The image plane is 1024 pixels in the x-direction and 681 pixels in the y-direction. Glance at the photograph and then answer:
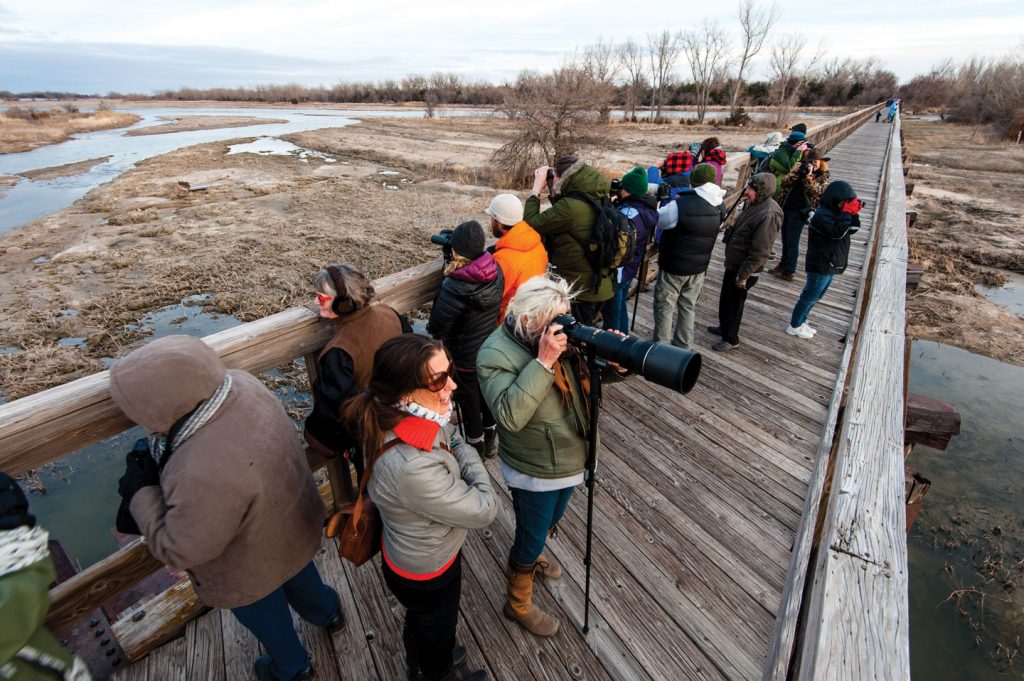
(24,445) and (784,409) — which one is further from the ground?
(24,445)

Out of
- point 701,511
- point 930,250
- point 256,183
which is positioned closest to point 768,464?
point 701,511

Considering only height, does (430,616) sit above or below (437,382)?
below

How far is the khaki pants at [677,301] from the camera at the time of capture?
12.4 ft

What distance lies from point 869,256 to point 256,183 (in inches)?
765

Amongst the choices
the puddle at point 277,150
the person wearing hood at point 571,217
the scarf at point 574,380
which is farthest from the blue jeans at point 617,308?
the puddle at point 277,150

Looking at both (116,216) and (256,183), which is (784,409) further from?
(256,183)

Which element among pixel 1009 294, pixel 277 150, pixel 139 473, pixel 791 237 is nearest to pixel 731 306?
pixel 791 237

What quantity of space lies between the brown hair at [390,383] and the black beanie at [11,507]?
29.0 inches

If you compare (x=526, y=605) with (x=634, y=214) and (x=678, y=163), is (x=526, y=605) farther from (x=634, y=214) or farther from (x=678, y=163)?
(x=678, y=163)

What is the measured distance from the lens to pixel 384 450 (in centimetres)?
139

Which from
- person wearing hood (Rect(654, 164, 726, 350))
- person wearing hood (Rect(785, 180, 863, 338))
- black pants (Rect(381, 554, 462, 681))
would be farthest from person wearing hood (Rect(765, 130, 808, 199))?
black pants (Rect(381, 554, 462, 681))

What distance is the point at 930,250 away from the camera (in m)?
12.2

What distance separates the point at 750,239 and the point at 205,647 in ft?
13.7

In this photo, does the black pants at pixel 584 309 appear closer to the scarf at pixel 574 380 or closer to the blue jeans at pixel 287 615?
the scarf at pixel 574 380
